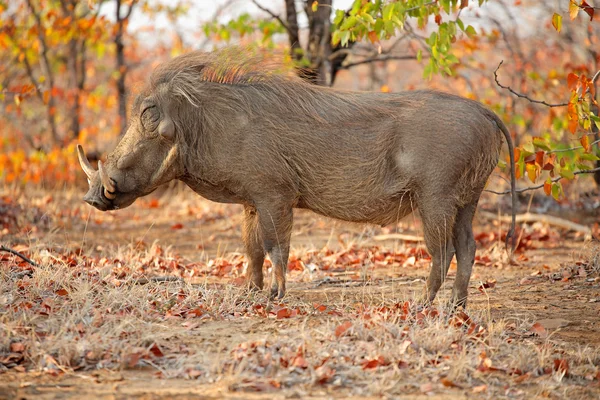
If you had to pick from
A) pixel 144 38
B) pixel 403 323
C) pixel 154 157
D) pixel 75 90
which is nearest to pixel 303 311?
pixel 403 323

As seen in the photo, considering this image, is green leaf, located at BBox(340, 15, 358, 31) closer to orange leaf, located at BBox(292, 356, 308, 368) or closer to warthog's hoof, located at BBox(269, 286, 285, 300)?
warthog's hoof, located at BBox(269, 286, 285, 300)

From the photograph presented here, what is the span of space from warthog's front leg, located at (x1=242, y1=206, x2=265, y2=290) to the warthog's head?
0.56 meters

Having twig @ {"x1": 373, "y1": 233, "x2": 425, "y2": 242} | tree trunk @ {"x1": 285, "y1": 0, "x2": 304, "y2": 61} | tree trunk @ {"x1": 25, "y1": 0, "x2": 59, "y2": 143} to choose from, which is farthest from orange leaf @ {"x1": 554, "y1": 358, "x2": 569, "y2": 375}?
tree trunk @ {"x1": 25, "y1": 0, "x2": 59, "y2": 143}

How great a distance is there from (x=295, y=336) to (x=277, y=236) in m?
1.03

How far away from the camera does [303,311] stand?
4.38 meters

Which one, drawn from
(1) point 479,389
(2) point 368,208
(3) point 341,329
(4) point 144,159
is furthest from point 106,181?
(1) point 479,389

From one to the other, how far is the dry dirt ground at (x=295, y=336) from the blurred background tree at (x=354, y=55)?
3.34 ft

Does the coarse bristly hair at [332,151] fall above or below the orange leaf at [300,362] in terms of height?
above

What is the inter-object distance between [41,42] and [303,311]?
8.47m

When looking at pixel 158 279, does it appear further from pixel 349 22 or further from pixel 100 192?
pixel 349 22

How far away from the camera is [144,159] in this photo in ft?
15.6

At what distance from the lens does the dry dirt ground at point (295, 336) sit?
3344 millimetres

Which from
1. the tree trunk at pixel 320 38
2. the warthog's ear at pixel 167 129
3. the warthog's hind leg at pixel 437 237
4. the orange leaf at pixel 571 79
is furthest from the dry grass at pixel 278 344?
the tree trunk at pixel 320 38

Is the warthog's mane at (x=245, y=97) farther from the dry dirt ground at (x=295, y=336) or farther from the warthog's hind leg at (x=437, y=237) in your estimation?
the dry dirt ground at (x=295, y=336)
